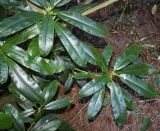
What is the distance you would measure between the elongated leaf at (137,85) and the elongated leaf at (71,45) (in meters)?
0.35

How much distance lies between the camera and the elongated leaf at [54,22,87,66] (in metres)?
1.22

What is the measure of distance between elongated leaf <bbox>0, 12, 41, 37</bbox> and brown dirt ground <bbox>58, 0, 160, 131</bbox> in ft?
4.22

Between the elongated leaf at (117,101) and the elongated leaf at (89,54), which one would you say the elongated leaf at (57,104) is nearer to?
the elongated leaf at (117,101)

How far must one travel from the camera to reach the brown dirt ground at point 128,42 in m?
2.34

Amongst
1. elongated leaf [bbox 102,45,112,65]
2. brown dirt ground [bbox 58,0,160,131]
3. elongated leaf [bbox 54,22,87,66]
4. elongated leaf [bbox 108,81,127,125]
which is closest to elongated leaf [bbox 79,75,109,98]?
elongated leaf [bbox 108,81,127,125]

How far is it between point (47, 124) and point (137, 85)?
20.9 inches

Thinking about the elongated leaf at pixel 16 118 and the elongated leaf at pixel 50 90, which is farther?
the elongated leaf at pixel 50 90

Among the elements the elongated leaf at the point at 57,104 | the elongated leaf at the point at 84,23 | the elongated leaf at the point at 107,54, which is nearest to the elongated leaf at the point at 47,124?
the elongated leaf at the point at 57,104

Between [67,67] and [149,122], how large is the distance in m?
0.94

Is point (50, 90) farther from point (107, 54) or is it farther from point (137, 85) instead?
point (137, 85)

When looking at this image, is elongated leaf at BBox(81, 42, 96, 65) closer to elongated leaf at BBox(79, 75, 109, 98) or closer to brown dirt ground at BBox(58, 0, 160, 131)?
elongated leaf at BBox(79, 75, 109, 98)

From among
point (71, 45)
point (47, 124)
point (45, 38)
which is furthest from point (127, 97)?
point (45, 38)

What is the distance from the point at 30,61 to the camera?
1221mm

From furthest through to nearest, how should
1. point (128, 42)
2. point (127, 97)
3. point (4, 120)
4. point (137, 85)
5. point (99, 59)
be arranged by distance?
point (128, 42), point (127, 97), point (137, 85), point (99, 59), point (4, 120)
